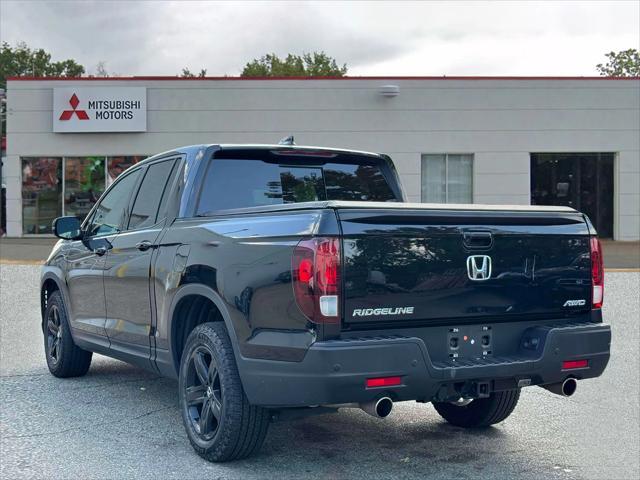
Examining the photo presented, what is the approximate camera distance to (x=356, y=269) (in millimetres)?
4504

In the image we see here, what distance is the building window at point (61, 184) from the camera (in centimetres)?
2777

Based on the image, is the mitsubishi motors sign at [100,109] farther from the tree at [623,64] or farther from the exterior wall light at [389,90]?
the tree at [623,64]

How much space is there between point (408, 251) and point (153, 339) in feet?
7.28

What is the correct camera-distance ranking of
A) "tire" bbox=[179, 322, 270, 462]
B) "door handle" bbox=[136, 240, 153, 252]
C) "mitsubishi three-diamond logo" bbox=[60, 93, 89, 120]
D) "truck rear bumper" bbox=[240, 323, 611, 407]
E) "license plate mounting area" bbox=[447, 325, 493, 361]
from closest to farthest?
"truck rear bumper" bbox=[240, 323, 611, 407] < "license plate mounting area" bbox=[447, 325, 493, 361] < "tire" bbox=[179, 322, 270, 462] < "door handle" bbox=[136, 240, 153, 252] < "mitsubishi three-diamond logo" bbox=[60, 93, 89, 120]

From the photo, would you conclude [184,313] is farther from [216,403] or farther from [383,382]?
[383,382]

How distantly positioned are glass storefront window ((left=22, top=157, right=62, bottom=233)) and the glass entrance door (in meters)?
15.4

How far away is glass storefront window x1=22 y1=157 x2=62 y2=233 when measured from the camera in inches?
1100

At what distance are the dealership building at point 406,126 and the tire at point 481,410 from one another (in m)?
20.9

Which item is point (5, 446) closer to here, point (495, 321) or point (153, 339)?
point (153, 339)

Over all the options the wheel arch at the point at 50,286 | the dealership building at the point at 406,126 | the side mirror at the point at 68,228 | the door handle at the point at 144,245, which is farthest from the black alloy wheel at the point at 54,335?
the dealership building at the point at 406,126

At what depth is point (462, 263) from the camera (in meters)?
4.86

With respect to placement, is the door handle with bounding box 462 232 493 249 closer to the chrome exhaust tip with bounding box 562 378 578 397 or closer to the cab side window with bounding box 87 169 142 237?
the chrome exhaust tip with bounding box 562 378 578 397

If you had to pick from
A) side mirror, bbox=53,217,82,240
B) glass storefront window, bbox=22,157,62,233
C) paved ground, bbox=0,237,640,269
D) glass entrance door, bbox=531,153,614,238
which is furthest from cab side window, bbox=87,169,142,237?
glass entrance door, bbox=531,153,614,238

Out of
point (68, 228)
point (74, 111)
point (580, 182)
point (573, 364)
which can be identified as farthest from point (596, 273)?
point (74, 111)
